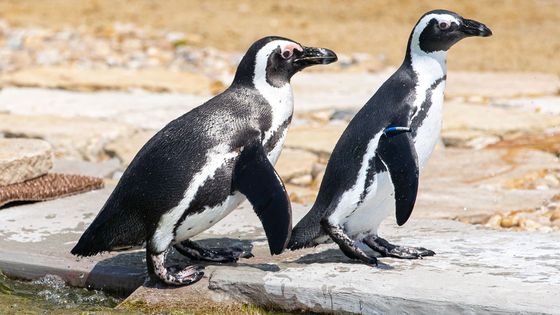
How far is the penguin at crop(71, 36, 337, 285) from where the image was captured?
13.3 feet

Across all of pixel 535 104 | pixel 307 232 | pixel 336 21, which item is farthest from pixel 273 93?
pixel 336 21

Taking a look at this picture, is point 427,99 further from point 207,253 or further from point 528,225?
point 528,225

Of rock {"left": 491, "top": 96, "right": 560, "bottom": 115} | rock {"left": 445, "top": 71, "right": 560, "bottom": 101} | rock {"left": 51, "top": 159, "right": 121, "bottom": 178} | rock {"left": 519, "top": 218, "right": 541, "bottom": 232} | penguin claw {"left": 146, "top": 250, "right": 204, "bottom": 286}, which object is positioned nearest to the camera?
penguin claw {"left": 146, "top": 250, "right": 204, "bottom": 286}

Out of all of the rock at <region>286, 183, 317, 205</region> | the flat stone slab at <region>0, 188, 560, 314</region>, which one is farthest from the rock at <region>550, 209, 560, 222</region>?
the rock at <region>286, 183, 317, 205</region>

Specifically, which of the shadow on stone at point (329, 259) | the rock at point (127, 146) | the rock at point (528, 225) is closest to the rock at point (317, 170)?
the rock at point (127, 146)

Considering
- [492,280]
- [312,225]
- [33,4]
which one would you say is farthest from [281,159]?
[33,4]

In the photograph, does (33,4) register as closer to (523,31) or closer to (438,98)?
(523,31)

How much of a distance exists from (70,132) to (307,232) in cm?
371

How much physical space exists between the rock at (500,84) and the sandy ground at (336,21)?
2.20 ft

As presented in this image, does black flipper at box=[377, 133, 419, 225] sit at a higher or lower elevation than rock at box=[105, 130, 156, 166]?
higher

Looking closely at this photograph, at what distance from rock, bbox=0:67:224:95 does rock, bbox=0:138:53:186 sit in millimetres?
3704

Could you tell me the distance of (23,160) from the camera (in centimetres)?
587

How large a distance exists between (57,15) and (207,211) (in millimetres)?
11685

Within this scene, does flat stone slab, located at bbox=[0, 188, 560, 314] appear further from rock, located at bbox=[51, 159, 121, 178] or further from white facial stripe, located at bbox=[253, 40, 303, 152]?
rock, located at bbox=[51, 159, 121, 178]
